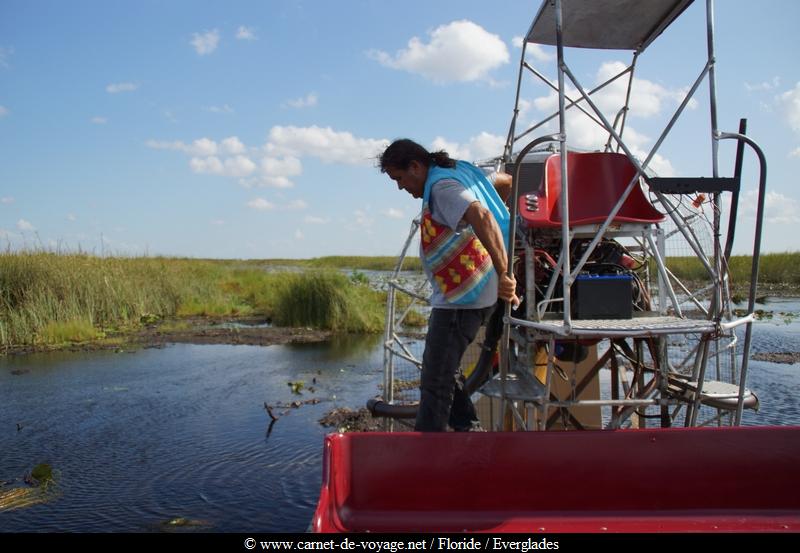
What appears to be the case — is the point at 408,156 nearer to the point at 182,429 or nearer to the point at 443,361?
the point at 443,361

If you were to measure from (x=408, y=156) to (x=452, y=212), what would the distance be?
45 cm

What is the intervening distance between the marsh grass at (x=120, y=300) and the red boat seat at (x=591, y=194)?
1141 cm

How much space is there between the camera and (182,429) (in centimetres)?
751

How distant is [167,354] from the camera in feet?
41.5

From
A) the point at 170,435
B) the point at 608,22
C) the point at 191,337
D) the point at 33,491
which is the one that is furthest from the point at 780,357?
the point at 191,337

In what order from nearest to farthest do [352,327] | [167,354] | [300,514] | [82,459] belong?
[300,514]
[82,459]
[167,354]
[352,327]

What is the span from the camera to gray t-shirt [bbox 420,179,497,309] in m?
3.26

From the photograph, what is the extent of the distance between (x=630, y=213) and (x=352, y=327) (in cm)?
1175

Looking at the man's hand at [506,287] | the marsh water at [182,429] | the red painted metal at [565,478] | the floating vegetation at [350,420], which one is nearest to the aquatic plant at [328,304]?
the marsh water at [182,429]

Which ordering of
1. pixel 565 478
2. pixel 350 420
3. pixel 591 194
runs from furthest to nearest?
pixel 350 420 < pixel 591 194 < pixel 565 478

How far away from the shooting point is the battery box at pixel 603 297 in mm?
3660

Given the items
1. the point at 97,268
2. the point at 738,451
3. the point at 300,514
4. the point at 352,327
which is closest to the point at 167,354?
the point at 352,327

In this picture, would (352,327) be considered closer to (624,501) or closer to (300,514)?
(300,514)

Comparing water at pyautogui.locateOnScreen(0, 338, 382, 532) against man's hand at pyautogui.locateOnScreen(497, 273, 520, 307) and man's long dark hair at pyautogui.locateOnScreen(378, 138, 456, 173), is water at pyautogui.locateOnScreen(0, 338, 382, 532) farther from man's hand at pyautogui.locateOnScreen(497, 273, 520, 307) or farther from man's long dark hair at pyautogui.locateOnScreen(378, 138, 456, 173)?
man's long dark hair at pyautogui.locateOnScreen(378, 138, 456, 173)
